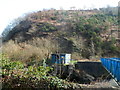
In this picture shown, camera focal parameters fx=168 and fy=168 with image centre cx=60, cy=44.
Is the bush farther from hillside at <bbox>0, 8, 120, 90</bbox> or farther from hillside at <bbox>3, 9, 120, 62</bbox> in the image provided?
hillside at <bbox>3, 9, 120, 62</bbox>

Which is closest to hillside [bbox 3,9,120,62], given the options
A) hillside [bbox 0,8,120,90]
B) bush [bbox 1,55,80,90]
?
hillside [bbox 0,8,120,90]

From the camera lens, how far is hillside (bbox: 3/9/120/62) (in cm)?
2405

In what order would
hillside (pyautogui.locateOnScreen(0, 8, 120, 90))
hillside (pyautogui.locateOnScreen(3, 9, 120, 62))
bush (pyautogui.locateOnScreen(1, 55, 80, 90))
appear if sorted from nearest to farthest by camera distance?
1. bush (pyautogui.locateOnScreen(1, 55, 80, 90))
2. hillside (pyautogui.locateOnScreen(0, 8, 120, 90))
3. hillside (pyautogui.locateOnScreen(3, 9, 120, 62))

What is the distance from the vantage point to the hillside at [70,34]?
24047 millimetres

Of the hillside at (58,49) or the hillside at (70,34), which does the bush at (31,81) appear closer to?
the hillside at (58,49)

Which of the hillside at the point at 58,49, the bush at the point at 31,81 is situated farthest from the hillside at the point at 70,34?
the bush at the point at 31,81

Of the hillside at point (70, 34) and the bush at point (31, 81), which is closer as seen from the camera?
the bush at point (31, 81)

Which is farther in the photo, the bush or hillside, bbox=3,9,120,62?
hillside, bbox=3,9,120,62

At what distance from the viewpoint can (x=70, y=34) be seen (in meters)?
30.1

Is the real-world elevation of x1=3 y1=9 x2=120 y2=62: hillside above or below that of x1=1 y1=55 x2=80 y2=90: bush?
above

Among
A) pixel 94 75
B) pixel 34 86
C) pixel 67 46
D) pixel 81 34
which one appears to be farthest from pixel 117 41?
pixel 34 86

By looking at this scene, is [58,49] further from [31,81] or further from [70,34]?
[31,81]

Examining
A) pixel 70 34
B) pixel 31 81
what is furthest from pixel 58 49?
pixel 31 81

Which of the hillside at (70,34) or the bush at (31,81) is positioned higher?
the hillside at (70,34)
